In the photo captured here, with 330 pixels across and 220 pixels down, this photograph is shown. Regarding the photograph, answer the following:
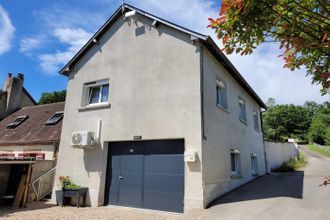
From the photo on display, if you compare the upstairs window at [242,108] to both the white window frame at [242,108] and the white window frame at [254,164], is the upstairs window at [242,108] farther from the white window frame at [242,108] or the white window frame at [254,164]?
the white window frame at [254,164]

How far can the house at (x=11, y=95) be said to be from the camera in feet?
77.3

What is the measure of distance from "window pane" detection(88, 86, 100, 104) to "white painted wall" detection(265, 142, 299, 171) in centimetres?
1399

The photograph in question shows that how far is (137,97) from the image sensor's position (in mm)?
10602

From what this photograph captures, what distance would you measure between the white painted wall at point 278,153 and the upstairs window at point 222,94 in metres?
9.65

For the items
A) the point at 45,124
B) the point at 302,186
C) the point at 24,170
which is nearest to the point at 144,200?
the point at 24,170

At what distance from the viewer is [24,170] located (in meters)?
10.9

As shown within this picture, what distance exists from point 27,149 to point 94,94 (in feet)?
21.4

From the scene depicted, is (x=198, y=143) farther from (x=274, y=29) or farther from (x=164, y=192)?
(x=274, y=29)

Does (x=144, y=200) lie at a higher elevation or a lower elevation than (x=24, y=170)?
lower

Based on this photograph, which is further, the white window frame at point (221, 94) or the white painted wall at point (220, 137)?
the white window frame at point (221, 94)

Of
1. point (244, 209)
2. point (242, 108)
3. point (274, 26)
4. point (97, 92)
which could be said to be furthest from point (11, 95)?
point (274, 26)

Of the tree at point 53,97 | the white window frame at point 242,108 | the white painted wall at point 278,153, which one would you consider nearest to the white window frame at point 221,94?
the white window frame at point 242,108

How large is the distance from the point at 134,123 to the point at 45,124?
9.54 m

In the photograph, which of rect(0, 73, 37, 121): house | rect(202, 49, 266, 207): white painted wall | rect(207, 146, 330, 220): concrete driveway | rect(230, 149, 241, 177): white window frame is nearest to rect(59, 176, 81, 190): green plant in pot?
rect(202, 49, 266, 207): white painted wall
